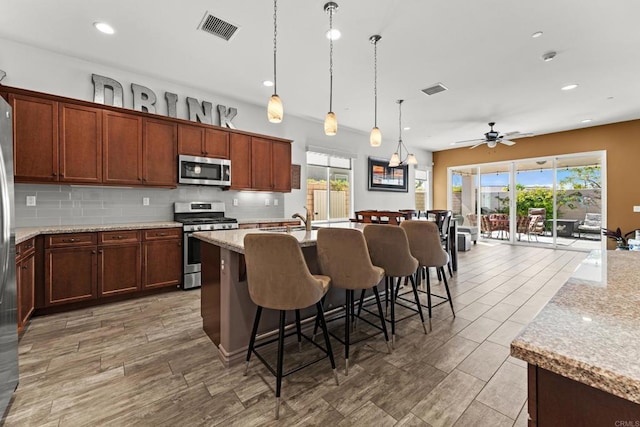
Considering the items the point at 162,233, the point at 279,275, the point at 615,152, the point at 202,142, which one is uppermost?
the point at 615,152

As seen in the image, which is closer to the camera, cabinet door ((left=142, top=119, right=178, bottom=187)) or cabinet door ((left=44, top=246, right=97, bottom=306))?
cabinet door ((left=44, top=246, right=97, bottom=306))

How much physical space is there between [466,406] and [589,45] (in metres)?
4.14

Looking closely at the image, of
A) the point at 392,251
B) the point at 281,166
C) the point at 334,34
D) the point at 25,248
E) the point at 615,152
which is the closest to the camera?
the point at 392,251

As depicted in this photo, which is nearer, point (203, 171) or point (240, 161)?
point (203, 171)

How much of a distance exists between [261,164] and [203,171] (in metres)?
1.02

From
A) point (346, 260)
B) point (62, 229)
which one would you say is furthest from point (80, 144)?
point (346, 260)

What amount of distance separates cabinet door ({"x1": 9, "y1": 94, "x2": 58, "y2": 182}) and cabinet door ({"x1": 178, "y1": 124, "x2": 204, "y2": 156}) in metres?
1.31

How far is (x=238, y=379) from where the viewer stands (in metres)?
2.00

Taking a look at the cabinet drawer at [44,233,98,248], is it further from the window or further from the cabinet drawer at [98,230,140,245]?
the window

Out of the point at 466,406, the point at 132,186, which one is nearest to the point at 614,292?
the point at 466,406

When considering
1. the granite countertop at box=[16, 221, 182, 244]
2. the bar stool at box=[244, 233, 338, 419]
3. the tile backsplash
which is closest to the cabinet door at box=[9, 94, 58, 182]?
the tile backsplash

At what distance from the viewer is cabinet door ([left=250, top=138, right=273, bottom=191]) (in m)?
4.82

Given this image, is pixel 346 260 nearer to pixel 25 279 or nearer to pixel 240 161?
pixel 25 279

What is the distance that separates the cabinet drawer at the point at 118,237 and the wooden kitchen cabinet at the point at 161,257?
99mm
